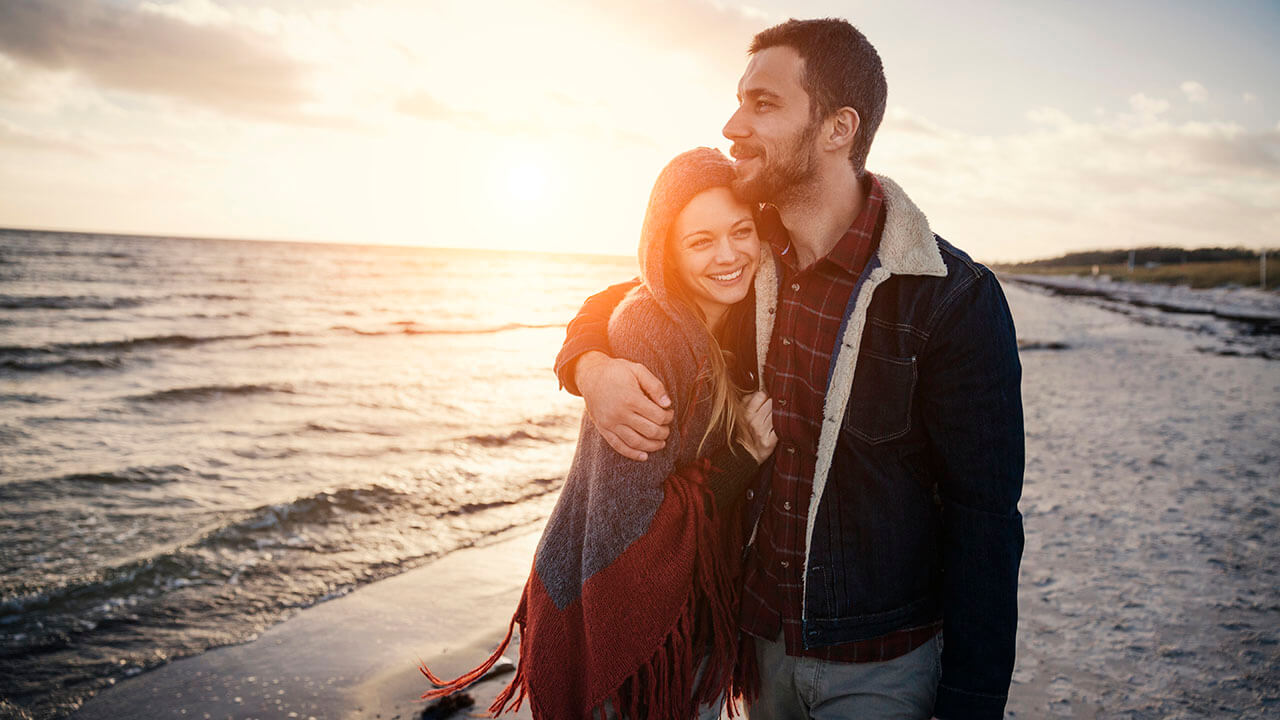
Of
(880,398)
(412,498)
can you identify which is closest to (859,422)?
(880,398)

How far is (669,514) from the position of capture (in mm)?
2252

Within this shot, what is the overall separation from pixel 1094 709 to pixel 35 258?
231 ft

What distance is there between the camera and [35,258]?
52.9 metres

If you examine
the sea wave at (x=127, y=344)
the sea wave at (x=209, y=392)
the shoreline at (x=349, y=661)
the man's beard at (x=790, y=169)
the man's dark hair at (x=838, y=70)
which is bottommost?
the shoreline at (x=349, y=661)

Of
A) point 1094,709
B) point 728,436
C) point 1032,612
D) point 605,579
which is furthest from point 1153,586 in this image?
point 605,579

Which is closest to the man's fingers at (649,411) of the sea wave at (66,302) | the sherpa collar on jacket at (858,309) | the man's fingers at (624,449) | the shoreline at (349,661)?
the man's fingers at (624,449)

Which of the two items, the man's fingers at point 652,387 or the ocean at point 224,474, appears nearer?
the man's fingers at point 652,387

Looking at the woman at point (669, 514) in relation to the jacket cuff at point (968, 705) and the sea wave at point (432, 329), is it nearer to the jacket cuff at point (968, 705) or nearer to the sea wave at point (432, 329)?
the jacket cuff at point (968, 705)

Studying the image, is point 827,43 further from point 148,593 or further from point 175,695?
point 148,593

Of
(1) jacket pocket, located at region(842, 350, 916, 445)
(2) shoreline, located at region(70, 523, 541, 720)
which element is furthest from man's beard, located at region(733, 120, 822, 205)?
(2) shoreline, located at region(70, 523, 541, 720)

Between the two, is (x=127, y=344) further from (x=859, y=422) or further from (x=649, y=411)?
(x=859, y=422)

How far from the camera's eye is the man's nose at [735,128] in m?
2.48

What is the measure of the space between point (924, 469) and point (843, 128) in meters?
1.22

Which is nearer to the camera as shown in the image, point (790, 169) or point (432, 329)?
point (790, 169)
